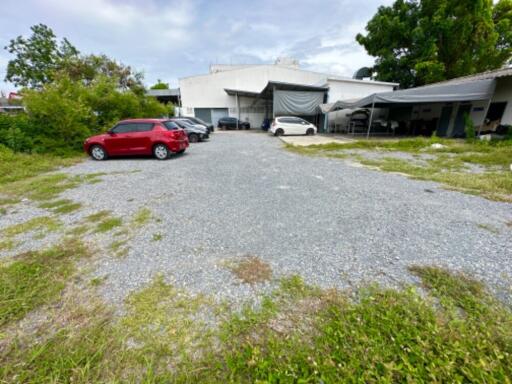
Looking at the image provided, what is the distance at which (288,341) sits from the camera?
1.56m

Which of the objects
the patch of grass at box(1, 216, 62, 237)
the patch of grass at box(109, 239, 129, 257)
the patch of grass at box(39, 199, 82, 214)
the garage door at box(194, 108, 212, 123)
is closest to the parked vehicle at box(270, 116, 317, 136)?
the garage door at box(194, 108, 212, 123)

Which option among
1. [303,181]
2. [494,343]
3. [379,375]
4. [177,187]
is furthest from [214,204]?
[494,343]

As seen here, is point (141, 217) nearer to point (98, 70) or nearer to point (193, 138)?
point (193, 138)

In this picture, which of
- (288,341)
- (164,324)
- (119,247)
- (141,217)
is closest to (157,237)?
(119,247)

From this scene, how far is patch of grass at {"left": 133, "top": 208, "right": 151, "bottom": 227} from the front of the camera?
3.36 metres

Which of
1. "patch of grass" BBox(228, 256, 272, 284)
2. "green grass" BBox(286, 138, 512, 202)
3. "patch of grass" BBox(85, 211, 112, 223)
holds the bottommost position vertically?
"patch of grass" BBox(228, 256, 272, 284)

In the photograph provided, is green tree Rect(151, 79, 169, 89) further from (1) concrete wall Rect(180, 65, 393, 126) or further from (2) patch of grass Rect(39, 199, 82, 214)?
(2) patch of grass Rect(39, 199, 82, 214)

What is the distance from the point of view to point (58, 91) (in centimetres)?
862

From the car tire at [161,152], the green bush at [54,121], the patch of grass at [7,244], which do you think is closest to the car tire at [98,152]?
the green bush at [54,121]

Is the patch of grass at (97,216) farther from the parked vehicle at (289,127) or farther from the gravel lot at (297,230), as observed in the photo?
the parked vehicle at (289,127)

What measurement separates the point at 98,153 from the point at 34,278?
24.2ft

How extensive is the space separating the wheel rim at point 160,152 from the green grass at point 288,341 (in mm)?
6900

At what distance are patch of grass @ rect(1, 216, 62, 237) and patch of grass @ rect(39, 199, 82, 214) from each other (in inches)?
12.8

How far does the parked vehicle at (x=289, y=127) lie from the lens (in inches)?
604
